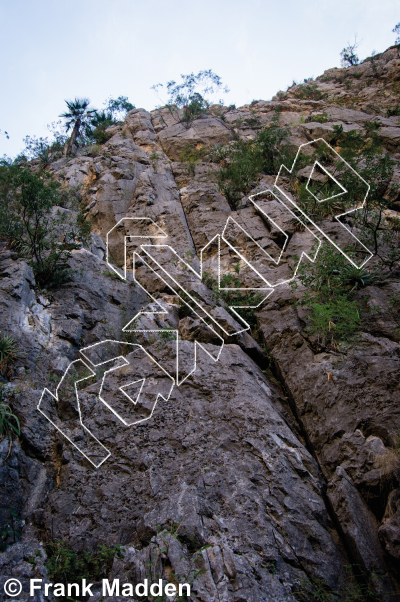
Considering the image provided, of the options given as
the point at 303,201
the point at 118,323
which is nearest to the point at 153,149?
the point at 303,201

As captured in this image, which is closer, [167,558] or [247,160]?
[167,558]

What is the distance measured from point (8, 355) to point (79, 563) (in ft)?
12.3

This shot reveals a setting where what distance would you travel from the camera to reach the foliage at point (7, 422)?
5.24 m

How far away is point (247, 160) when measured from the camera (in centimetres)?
1453

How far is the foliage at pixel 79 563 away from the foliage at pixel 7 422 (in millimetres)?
1800

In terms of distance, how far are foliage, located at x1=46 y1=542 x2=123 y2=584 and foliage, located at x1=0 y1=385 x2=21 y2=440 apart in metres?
1.80

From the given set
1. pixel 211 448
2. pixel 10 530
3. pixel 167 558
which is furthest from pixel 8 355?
pixel 167 558

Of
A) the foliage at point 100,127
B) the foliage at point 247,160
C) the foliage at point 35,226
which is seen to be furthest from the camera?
the foliage at point 100,127

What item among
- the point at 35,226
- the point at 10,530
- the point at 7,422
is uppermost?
the point at 35,226

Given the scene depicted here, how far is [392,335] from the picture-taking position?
7.38 m

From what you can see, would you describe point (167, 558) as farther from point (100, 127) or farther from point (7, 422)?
point (100, 127)

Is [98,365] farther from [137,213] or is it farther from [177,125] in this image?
[177,125]

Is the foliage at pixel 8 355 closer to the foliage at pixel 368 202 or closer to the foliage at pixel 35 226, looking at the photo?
the foliage at pixel 35 226

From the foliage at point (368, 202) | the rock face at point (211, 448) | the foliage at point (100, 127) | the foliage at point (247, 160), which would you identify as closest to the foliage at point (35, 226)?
the rock face at point (211, 448)
